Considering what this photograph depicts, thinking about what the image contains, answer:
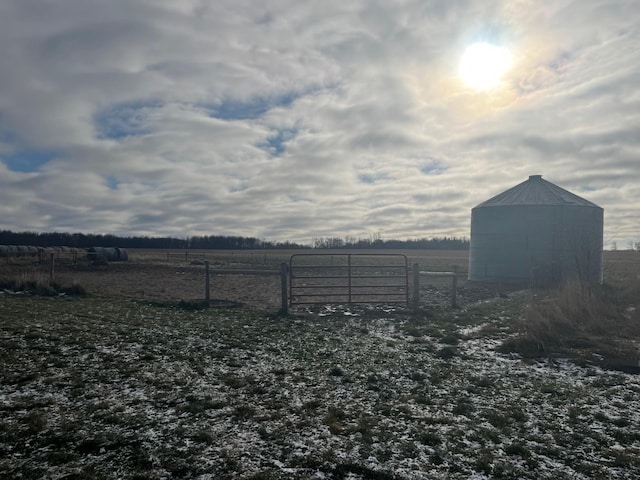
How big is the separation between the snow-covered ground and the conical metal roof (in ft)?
48.5

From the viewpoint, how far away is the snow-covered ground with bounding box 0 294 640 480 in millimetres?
3941

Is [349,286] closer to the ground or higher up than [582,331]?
higher up

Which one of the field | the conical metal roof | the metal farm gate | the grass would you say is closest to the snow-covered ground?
the field

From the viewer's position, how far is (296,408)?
5.29 m

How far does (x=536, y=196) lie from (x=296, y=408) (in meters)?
20.5

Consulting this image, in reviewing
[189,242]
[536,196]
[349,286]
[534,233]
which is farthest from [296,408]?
[189,242]

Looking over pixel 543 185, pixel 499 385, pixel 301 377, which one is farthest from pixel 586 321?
pixel 543 185

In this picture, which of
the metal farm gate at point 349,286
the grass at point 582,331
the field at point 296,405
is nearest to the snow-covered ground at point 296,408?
the field at point 296,405

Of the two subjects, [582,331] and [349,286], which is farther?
[349,286]

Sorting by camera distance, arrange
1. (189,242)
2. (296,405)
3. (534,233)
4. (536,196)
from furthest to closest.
→ 1. (189,242)
2. (536,196)
3. (534,233)
4. (296,405)

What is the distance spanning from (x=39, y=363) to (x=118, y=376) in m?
1.44

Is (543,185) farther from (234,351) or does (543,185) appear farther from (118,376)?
(118,376)

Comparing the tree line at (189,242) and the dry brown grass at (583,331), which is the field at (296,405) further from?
the tree line at (189,242)

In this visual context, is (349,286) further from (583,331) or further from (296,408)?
(296,408)
